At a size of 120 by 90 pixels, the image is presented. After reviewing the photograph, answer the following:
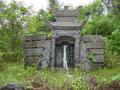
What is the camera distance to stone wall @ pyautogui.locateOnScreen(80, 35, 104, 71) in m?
15.1

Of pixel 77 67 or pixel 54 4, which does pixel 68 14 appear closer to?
pixel 77 67

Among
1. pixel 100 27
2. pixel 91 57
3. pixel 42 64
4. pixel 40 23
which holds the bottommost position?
pixel 42 64

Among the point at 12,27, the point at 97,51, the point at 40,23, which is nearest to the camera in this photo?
the point at 97,51

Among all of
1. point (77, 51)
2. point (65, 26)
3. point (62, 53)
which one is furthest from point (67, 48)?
point (65, 26)

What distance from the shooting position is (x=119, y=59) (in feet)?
52.6

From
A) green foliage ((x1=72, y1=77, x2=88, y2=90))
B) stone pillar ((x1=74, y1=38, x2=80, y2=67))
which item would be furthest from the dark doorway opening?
green foliage ((x1=72, y1=77, x2=88, y2=90))

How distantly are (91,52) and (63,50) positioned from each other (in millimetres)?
1198

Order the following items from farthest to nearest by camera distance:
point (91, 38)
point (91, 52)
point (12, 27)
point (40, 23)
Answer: point (40, 23) < point (12, 27) < point (91, 38) < point (91, 52)

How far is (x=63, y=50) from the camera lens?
1555 cm

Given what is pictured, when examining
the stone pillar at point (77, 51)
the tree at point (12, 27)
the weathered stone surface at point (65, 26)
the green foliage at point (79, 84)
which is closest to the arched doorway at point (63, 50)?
the stone pillar at point (77, 51)

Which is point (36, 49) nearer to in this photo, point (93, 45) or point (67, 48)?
point (67, 48)

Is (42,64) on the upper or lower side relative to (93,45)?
lower

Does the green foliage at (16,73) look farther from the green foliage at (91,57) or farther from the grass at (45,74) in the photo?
the green foliage at (91,57)

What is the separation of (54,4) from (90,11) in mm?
5288
